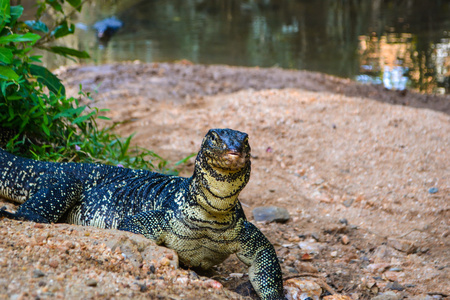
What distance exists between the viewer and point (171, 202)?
361 centimetres

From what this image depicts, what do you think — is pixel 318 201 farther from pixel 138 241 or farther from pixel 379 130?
pixel 138 241

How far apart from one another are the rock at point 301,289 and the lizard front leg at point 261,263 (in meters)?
0.16

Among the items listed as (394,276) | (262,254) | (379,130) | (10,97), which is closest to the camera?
(262,254)

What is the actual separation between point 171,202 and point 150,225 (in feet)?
0.73

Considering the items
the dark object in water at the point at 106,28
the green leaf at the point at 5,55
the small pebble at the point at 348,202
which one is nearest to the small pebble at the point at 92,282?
the green leaf at the point at 5,55

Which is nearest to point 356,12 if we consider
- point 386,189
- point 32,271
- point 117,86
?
point 117,86

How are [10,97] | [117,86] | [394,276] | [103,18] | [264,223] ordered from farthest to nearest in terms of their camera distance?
[103,18] → [117,86] → [264,223] → [10,97] → [394,276]

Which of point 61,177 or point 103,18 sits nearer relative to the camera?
point 61,177

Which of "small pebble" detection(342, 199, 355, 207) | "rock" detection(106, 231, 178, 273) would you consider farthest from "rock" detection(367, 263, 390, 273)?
"rock" detection(106, 231, 178, 273)

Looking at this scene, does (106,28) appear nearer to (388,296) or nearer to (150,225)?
(150,225)

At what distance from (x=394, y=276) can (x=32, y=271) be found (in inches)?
112

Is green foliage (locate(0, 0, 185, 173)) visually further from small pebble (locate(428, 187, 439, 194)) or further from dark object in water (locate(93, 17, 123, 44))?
dark object in water (locate(93, 17, 123, 44))

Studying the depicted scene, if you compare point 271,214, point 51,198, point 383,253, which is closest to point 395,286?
point 383,253

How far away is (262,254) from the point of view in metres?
3.54
